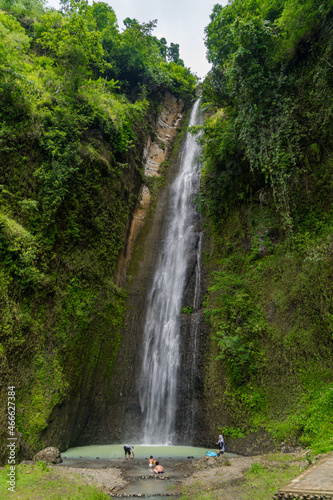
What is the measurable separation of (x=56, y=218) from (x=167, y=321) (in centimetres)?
733

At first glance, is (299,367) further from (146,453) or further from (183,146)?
(183,146)

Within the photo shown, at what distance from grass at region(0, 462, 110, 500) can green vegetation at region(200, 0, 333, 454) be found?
18.4 ft

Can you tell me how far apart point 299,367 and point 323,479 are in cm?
693

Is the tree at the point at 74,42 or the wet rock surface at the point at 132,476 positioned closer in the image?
the wet rock surface at the point at 132,476

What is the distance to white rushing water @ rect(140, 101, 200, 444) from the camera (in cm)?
1234

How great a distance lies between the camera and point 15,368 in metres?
8.91

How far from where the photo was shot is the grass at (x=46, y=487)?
5262 mm

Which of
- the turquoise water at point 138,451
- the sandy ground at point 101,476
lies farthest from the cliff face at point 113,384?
the sandy ground at point 101,476

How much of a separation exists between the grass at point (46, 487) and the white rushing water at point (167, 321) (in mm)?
6055

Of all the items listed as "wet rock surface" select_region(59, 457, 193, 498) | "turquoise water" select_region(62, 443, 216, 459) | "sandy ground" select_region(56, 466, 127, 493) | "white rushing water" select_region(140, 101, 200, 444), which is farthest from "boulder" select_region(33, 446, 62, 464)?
"white rushing water" select_region(140, 101, 200, 444)

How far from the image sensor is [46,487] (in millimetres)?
5785

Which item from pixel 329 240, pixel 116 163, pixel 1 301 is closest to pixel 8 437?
pixel 1 301

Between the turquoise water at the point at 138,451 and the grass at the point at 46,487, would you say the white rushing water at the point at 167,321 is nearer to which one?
the turquoise water at the point at 138,451

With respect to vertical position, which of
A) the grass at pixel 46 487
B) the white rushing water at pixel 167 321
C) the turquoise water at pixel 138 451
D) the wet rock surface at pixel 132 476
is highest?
the white rushing water at pixel 167 321
